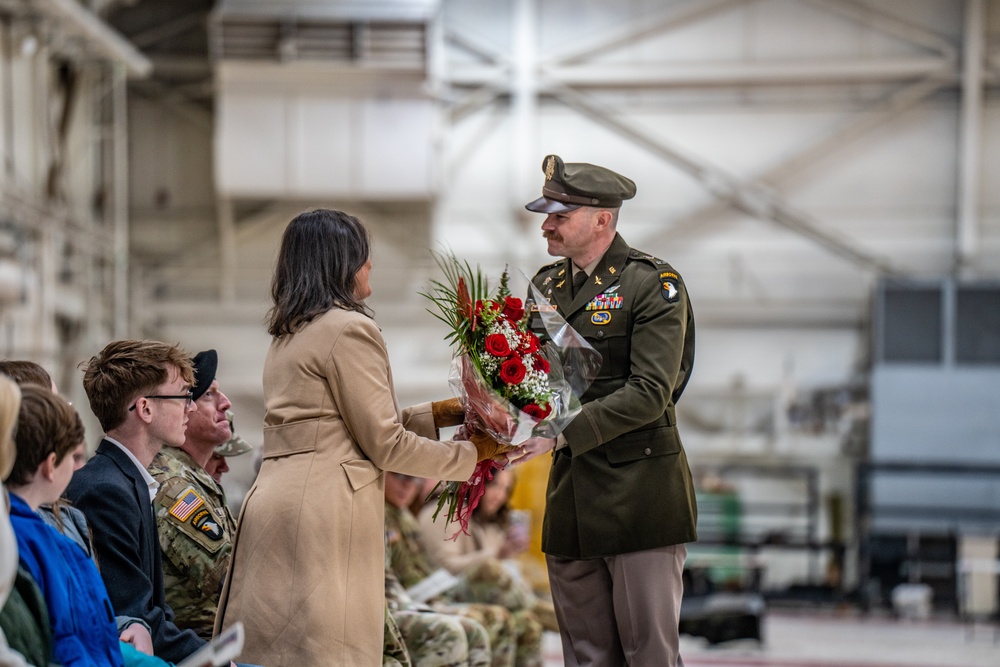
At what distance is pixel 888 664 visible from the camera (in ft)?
23.1

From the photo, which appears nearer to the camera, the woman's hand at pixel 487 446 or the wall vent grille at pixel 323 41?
the woman's hand at pixel 487 446

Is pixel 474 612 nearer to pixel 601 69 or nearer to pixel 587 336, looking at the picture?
pixel 587 336

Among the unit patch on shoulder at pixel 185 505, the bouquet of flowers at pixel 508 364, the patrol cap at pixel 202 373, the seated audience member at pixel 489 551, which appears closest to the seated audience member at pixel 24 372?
the unit patch on shoulder at pixel 185 505

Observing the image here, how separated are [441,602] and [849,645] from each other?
14.3 feet

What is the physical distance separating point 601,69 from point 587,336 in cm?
976

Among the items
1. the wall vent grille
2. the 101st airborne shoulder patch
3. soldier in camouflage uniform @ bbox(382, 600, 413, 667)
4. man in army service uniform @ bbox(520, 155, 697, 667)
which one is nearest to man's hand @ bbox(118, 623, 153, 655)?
soldier in camouflage uniform @ bbox(382, 600, 413, 667)

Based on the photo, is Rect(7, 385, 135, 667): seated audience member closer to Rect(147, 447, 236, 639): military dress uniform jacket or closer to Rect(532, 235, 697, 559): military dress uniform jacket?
Rect(147, 447, 236, 639): military dress uniform jacket

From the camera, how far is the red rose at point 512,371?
8.72ft

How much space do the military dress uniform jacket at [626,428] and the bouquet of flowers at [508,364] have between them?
60 mm

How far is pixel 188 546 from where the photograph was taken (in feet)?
9.70

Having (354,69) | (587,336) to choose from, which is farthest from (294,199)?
(587,336)

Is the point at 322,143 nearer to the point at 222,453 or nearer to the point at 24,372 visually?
the point at 222,453

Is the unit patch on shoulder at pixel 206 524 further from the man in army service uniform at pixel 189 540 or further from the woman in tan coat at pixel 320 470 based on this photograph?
the woman in tan coat at pixel 320 470

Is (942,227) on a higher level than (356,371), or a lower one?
higher
